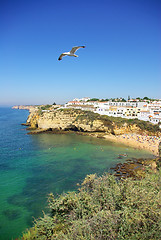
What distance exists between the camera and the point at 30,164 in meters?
27.0

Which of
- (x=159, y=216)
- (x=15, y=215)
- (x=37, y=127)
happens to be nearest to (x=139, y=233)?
(x=159, y=216)

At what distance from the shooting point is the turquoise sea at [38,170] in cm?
1498

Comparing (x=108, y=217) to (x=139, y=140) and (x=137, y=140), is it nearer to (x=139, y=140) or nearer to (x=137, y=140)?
(x=139, y=140)

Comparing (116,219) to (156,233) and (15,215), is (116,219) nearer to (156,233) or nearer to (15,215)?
(156,233)

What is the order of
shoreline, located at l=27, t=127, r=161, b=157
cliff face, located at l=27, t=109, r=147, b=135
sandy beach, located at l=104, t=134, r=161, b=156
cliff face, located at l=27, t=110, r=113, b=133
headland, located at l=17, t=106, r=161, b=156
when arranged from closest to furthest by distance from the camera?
shoreline, located at l=27, t=127, r=161, b=157 < sandy beach, located at l=104, t=134, r=161, b=156 < headland, located at l=17, t=106, r=161, b=156 < cliff face, located at l=27, t=109, r=147, b=135 < cliff face, located at l=27, t=110, r=113, b=133

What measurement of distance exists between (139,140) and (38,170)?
2819 cm

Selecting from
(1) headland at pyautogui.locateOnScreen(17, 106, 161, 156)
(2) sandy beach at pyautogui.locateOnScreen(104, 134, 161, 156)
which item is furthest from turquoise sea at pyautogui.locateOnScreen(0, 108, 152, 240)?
(1) headland at pyautogui.locateOnScreen(17, 106, 161, 156)

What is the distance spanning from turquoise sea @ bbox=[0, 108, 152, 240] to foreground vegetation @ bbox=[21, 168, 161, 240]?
370 centimetres

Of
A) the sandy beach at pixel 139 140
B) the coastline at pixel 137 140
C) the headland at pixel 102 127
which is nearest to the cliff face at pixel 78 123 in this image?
the headland at pixel 102 127

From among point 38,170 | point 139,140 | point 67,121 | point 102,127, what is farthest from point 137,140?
point 38,170

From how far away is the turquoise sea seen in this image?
1498cm

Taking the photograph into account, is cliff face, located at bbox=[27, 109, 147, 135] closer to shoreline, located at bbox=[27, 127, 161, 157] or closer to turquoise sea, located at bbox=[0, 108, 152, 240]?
shoreline, located at bbox=[27, 127, 161, 157]

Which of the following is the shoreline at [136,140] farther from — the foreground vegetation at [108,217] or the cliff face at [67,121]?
the foreground vegetation at [108,217]

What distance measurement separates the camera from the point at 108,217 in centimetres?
908
